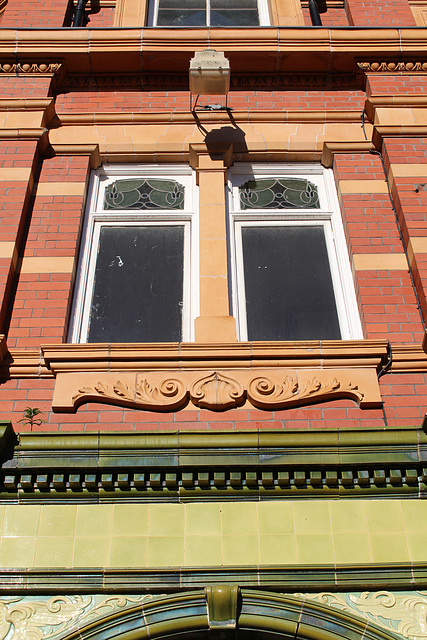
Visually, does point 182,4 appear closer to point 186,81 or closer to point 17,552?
point 186,81

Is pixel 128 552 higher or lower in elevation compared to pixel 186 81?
lower

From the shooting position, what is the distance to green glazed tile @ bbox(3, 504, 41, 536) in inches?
202

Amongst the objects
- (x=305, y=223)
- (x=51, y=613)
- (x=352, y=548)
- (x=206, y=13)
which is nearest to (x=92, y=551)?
(x=51, y=613)

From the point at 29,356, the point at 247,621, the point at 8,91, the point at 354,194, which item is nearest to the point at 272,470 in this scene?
the point at 247,621

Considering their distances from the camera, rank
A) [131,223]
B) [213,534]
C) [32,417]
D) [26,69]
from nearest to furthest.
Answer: [213,534], [32,417], [131,223], [26,69]

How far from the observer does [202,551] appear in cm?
506

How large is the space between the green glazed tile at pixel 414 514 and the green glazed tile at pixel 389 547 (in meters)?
0.11

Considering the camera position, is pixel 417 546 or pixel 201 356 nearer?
pixel 417 546

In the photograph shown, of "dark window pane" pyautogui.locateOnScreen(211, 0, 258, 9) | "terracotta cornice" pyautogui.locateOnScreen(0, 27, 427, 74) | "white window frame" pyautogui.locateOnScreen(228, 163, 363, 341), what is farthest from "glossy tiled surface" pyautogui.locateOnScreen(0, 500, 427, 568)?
"dark window pane" pyautogui.locateOnScreen(211, 0, 258, 9)

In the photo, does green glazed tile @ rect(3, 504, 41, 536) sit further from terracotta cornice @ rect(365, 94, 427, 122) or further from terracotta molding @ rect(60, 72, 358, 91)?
terracotta cornice @ rect(365, 94, 427, 122)

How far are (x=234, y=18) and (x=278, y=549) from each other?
25.1 ft

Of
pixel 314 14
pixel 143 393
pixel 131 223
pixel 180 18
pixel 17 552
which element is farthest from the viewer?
pixel 180 18

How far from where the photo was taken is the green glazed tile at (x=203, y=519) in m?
5.16

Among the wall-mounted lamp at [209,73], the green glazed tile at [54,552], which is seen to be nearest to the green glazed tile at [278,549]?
the green glazed tile at [54,552]
